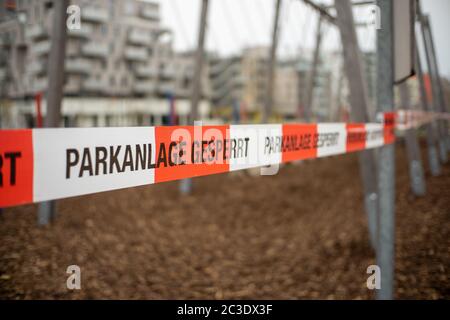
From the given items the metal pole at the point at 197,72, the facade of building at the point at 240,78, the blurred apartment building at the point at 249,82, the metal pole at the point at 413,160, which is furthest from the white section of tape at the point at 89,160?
the facade of building at the point at 240,78

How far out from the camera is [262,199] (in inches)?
371

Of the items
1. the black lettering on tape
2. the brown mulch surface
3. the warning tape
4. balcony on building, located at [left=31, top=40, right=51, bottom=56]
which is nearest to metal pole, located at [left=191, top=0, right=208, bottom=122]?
the brown mulch surface

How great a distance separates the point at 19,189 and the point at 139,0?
62.6m

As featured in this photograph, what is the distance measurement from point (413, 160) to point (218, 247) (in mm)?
3886

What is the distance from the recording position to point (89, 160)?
1477 millimetres

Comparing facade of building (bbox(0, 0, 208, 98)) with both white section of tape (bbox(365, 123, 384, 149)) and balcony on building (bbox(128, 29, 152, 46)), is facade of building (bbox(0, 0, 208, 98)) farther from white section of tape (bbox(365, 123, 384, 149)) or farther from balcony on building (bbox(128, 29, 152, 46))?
white section of tape (bbox(365, 123, 384, 149))

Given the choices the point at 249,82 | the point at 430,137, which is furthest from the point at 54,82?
the point at 249,82

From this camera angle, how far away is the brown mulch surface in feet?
13.5

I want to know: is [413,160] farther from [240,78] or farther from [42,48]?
[240,78]

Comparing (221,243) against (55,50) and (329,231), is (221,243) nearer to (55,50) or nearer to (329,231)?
(329,231)

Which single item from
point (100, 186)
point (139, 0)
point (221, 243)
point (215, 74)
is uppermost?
point (139, 0)

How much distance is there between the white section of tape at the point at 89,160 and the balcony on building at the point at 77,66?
162 feet

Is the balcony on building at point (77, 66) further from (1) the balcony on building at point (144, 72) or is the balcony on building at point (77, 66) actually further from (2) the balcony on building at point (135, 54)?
(1) the balcony on building at point (144, 72)
